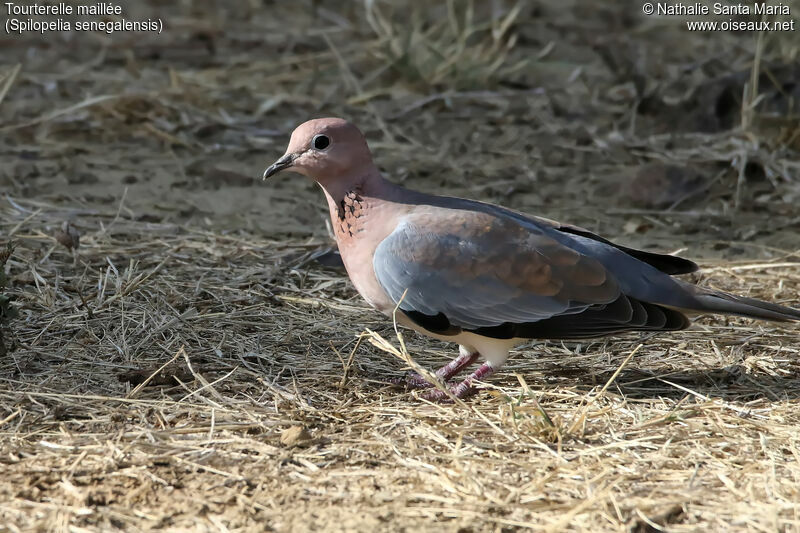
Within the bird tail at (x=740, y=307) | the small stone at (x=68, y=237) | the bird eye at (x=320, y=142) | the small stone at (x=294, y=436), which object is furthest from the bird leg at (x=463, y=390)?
the small stone at (x=68, y=237)

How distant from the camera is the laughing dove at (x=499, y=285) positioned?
3.28 m

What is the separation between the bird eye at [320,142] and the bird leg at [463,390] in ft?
2.96

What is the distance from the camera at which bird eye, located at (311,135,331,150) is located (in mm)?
3459

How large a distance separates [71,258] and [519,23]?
468 centimetres

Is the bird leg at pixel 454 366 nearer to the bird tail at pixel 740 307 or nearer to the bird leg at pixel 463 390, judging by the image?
the bird leg at pixel 463 390

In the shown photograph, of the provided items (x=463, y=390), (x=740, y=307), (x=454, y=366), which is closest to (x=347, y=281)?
(x=454, y=366)

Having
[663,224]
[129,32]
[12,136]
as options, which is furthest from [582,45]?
[12,136]

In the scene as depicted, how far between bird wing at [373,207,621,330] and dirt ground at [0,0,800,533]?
269 millimetres

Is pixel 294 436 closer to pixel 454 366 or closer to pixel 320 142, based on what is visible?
pixel 454 366

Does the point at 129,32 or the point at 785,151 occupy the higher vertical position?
the point at 129,32

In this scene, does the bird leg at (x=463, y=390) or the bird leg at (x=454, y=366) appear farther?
the bird leg at (x=454, y=366)

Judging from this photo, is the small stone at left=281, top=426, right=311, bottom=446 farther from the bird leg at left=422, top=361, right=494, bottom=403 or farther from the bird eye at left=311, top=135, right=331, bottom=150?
the bird eye at left=311, top=135, right=331, bottom=150

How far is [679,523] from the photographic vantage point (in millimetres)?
2480

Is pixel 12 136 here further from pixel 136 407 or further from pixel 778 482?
pixel 778 482
